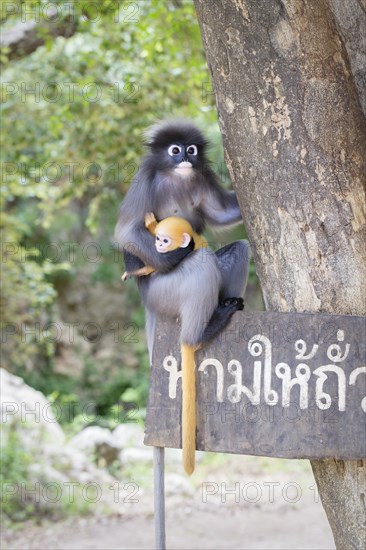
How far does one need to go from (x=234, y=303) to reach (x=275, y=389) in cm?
48

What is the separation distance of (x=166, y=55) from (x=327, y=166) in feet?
15.0

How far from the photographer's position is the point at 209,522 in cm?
618

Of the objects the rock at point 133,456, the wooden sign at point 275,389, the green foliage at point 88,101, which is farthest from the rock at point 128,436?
the wooden sign at point 275,389

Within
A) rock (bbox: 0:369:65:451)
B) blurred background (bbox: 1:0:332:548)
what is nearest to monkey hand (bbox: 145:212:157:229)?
blurred background (bbox: 1:0:332:548)

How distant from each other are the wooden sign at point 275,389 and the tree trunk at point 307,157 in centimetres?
9

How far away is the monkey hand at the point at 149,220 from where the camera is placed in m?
3.00

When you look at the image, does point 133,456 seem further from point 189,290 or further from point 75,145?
point 189,290

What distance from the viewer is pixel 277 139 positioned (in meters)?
2.27

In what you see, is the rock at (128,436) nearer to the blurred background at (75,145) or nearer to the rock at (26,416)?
the blurred background at (75,145)

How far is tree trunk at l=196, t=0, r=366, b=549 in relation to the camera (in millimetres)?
2225

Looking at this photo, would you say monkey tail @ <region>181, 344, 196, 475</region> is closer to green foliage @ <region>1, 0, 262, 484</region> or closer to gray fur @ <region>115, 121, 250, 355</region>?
gray fur @ <region>115, 121, 250, 355</region>

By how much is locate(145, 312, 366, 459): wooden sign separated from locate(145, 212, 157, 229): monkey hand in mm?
705

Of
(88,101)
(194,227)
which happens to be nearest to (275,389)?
(194,227)

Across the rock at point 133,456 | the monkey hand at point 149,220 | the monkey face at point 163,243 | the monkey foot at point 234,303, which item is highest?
the monkey hand at point 149,220
